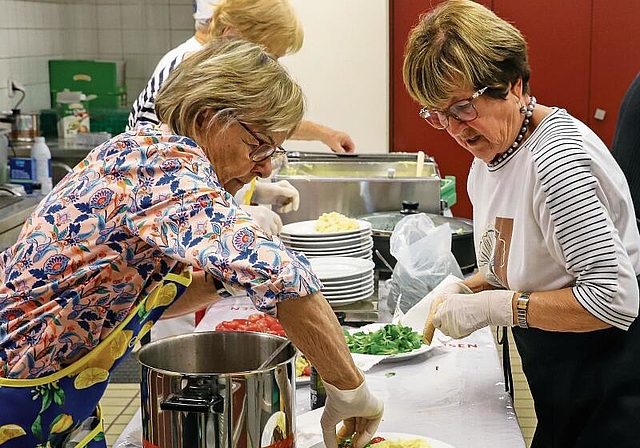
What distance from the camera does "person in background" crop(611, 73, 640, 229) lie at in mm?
2590

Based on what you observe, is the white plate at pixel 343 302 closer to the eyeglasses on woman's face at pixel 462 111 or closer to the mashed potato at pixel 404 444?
the eyeglasses on woman's face at pixel 462 111

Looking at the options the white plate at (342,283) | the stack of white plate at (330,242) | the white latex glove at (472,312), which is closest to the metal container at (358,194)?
the stack of white plate at (330,242)

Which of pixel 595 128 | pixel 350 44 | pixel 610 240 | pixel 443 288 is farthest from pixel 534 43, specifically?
pixel 610 240

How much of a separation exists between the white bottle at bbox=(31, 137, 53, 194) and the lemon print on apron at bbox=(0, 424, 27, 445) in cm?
328

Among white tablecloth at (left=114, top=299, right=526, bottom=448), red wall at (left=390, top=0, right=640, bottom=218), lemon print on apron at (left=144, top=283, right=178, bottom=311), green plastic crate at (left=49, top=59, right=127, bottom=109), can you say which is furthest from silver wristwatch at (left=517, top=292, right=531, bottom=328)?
green plastic crate at (left=49, top=59, right=127, bottom=109)

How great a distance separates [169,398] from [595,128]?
4771 mm

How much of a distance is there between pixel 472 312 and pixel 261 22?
4.61ft

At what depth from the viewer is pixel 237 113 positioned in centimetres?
165

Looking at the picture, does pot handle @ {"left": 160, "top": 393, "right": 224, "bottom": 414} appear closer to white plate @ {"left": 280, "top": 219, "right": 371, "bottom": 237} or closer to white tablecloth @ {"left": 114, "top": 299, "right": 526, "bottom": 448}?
white tablecloth @ {"left": 114, "top": 299, "right": 526, "bottom": 448}

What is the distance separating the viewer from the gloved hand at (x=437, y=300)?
2.19m

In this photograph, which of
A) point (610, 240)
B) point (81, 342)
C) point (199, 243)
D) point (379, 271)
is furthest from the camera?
point (379, 271)

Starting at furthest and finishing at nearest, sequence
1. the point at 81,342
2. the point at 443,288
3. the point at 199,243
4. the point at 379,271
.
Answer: the point at 379,271
the point at 443,288
the point at 81,342
the point at 199,243

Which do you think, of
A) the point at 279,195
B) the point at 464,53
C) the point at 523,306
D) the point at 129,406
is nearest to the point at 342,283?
the point at 279,195

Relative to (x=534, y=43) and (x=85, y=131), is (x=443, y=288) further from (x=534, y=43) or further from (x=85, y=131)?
(x=85, y=131)
